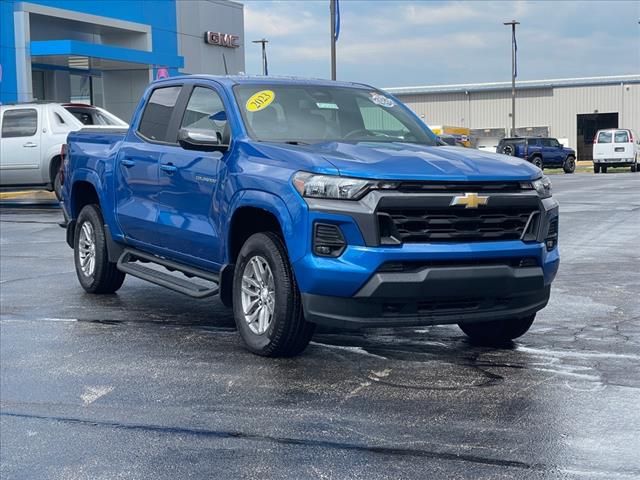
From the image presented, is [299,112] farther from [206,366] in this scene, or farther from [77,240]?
[77,240]

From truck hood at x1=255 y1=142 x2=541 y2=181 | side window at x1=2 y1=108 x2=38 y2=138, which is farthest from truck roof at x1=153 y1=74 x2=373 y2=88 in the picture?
Result: side window at x1=2 y1=108 x2=38 y2=138

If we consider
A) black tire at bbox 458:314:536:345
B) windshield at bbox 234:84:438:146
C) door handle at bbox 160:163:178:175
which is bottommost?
black tire at bbox 458:314:536:345

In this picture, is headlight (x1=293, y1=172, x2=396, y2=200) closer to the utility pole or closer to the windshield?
the windshield

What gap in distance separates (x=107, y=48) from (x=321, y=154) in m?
29.0

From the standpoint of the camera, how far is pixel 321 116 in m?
7.24

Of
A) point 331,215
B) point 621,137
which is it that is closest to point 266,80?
point 331,215

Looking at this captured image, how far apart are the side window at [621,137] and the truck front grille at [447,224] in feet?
131

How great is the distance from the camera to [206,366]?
20.7 feet

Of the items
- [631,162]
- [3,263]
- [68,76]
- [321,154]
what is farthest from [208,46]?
[321,154]

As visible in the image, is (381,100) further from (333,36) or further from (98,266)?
(333,36)

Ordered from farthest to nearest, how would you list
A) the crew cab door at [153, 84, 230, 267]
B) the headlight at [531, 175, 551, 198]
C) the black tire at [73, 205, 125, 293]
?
the black tire at [73, 205, 125, 293] → the crew cab door at [153, 84, 230, 267] → the headlight at [531, 175, 551, 198]

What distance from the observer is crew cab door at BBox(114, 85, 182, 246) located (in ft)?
25.5

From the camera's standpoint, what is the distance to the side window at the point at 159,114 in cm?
798

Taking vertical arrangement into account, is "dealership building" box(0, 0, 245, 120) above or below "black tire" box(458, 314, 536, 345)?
above
